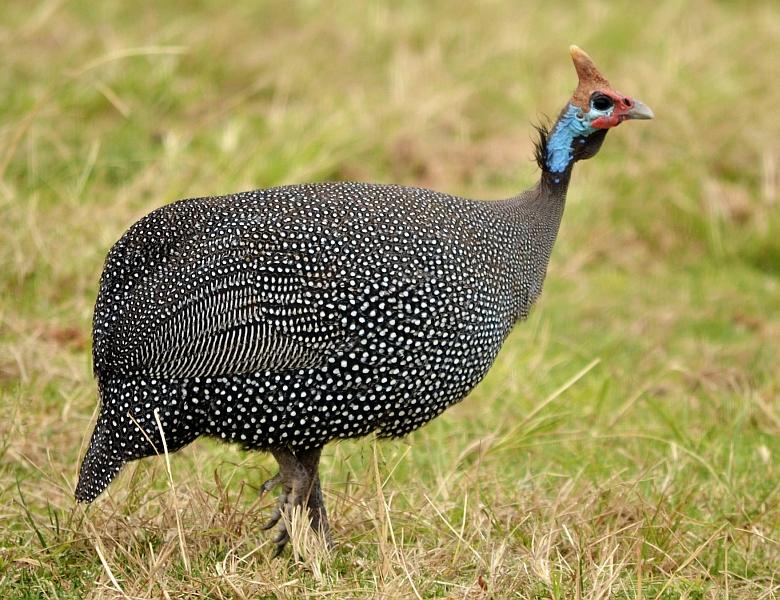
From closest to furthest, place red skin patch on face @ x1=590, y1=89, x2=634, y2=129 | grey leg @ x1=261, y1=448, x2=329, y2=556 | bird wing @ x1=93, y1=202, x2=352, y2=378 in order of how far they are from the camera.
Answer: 1. bird wing @ x1=93, y1=202, x2=352, y2=378
2. grey leg @ x1=261, y1=448, x2=329, y2=556
3. red skin patch on face @ x1=590, y1=89, x2=634, y2=129

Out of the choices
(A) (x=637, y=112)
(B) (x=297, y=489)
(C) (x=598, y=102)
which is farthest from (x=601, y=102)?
(B) (x=297, y=489)

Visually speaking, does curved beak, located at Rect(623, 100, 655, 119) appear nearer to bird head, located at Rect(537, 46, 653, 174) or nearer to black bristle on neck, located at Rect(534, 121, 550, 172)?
bird head, located at Rect(537, 46, 653, 174)

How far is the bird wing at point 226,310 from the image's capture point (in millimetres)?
3367

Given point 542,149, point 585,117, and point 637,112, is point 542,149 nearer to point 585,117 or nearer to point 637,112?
point 585,117

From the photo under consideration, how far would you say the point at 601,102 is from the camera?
3.86 metres

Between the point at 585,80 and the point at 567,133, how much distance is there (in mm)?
168

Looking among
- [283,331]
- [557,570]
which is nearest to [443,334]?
[283,331]

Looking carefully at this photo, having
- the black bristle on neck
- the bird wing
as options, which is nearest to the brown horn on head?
the black bristle on neck

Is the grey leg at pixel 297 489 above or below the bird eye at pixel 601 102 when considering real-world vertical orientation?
below

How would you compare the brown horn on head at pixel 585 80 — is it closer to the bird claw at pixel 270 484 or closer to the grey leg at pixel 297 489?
the grey leg at pixel 297 489

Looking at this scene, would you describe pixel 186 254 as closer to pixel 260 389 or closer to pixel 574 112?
pixel 260 389

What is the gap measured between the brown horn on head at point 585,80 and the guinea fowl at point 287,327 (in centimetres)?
60

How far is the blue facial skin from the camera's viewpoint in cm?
388

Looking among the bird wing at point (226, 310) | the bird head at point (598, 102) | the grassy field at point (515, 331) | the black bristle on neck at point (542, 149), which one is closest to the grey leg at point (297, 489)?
the grassy field at point (515, 331)
